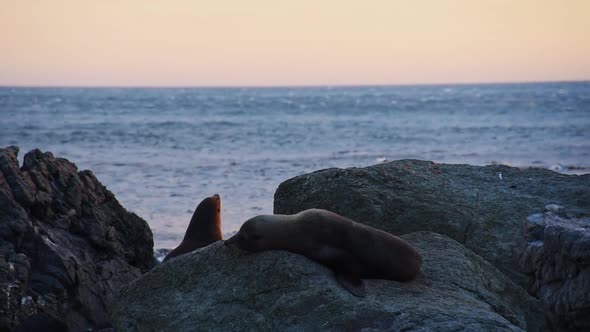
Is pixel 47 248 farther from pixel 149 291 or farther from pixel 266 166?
pixel 266 166

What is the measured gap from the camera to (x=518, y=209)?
7.13m

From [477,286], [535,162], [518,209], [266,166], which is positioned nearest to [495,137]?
[535,162]

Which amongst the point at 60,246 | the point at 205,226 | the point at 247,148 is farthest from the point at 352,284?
the point at 247,148

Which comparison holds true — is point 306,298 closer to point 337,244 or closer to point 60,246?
point 337,244

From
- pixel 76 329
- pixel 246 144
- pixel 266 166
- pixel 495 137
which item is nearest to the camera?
pixel 76 329

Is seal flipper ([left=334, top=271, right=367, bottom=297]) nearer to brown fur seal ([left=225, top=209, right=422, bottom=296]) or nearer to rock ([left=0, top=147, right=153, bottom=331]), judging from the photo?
brown fur seal ([left=225, top=209, right=422, bottom=296])

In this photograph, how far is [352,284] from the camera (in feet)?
16.2

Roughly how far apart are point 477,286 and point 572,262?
759 millimetres

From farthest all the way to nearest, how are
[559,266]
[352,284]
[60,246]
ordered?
[60,246] → [559,266] → [352,284]

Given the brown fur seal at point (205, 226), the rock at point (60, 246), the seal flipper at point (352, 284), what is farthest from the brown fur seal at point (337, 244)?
the brown fur seal at point (205, 226)

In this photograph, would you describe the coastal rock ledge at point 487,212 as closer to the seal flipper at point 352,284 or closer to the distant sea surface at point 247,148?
the seal flipper at point 352,284

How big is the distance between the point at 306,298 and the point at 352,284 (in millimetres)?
335

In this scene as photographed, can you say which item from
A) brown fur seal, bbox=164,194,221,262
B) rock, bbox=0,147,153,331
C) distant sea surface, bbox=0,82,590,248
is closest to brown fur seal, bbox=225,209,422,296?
rock, bbox=0,147,153,331

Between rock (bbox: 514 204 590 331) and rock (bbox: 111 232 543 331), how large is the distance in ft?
0.67
